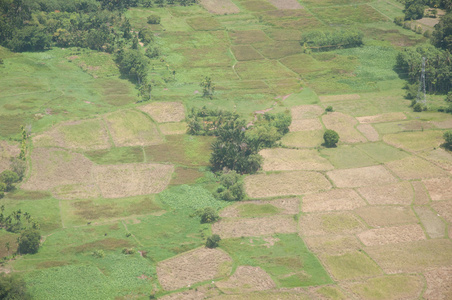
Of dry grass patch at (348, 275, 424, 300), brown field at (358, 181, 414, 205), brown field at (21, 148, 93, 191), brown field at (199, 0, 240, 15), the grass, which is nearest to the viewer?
dry grass patch at (348, 275, 424, 300)

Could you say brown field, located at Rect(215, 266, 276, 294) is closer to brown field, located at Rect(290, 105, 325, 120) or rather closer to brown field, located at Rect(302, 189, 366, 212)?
brown field, located at Rect(302, 189, 366, 212)

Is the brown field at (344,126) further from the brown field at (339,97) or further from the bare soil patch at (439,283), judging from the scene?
the bare soil patch at (439,283)

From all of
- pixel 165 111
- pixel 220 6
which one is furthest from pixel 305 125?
pixel 220 6

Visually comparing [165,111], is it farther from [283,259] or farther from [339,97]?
[283,259]

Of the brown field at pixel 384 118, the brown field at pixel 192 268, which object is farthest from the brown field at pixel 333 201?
the brown field at pixel 384 118

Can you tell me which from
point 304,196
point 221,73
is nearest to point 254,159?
point 304,196

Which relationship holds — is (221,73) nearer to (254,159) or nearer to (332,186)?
(254,159)

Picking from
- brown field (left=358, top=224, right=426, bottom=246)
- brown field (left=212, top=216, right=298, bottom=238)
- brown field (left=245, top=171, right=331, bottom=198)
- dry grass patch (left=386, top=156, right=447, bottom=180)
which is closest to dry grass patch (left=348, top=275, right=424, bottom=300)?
brown field (left=358, top=224, right=426, bottom=246)
